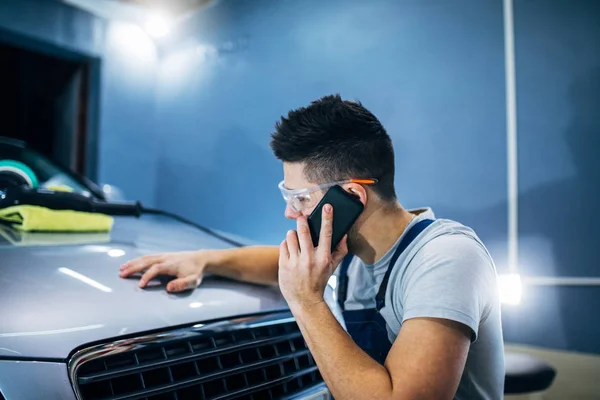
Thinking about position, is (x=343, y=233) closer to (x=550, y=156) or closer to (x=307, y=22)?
(x=550, y=156)

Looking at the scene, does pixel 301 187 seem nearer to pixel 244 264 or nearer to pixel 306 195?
pixel 306 195

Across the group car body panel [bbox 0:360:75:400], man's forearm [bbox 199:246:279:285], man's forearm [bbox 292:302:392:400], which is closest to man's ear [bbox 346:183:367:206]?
man's forearm [bbox 292:302:392:400]

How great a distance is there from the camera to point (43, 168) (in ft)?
6.96

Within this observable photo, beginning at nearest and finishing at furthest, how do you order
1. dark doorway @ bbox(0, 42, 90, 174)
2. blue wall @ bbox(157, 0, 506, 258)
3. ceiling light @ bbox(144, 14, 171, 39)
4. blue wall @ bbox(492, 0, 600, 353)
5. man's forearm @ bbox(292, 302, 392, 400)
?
man's forearm @ bbox(292, 302, 392, 400) → blue wall @ bbox(492, 0, 600, 353) → blue wall @ bbox(157, 0, 506, 258) → dark doorway @ bbox(0, 42, 90, 174) → ceiling light @ bbox(144, 14, 171, 39)

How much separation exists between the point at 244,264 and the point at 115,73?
4.22 m

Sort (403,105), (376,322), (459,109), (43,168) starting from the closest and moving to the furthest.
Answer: (376,322) < (43,168) < (459,109) < (403,105)

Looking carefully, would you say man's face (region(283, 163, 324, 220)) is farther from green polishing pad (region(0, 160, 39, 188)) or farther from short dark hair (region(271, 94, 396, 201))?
green polishing pad (region(0, 160, 39, 188))

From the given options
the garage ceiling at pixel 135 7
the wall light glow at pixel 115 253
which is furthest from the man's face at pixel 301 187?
the garage ceiling at pixel 135 7

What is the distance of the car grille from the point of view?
2.63ft

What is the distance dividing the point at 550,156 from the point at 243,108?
2.59 meters

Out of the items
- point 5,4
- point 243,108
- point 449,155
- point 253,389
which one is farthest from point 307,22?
point 253,389

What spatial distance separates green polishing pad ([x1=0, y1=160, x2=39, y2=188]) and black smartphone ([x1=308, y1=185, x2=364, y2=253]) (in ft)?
5.03

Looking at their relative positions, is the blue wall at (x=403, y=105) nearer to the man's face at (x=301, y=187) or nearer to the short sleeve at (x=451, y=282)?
the man's face at (x=301, y=187)

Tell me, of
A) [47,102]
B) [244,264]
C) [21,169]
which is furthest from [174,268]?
[47,102]
